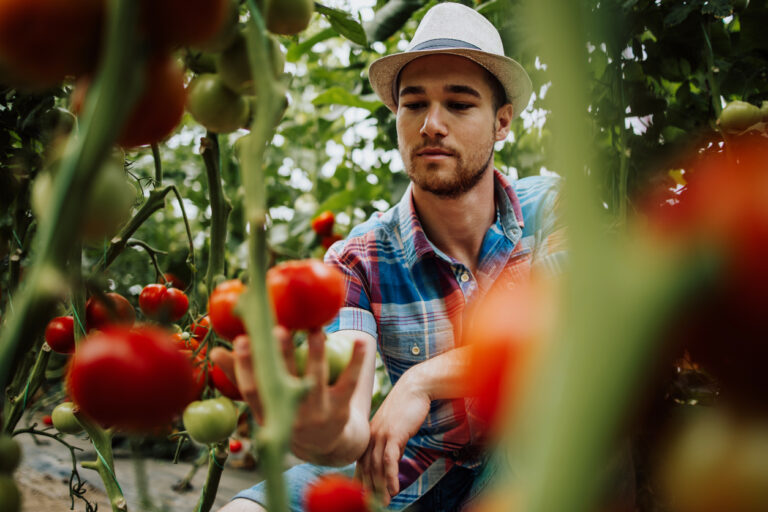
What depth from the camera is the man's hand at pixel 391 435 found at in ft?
1.98

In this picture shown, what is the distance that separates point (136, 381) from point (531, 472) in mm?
163

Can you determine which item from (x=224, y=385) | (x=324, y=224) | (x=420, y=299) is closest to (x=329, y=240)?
(x=324, y=224)

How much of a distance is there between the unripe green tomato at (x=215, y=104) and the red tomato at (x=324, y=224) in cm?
150

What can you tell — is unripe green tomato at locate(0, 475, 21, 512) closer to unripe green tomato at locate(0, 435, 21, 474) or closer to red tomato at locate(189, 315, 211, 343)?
unripe green tomato at locate(0, 435, 21, 474)

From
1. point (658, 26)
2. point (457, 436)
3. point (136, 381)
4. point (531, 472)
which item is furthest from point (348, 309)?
point (531, 472)

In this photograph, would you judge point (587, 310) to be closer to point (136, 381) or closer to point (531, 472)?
point (531, 472)

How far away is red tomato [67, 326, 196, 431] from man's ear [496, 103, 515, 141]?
1132 mm

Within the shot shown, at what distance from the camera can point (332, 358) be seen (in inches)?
11.0

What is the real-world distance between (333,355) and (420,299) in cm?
77

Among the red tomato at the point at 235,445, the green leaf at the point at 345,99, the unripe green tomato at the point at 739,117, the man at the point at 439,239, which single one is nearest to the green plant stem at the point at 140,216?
the man at the point at 439,239

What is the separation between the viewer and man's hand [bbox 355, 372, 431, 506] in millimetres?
604

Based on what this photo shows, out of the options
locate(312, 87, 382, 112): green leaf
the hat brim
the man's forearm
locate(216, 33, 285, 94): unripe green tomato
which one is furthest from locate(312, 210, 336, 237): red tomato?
locate(216, 33, 285, 94): unripe green tomato

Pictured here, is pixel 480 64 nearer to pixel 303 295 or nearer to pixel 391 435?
pixel 391 435

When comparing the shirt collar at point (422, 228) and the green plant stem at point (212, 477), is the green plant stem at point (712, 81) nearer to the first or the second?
the shirt collar at point (422, 228)
